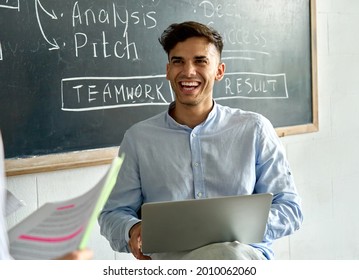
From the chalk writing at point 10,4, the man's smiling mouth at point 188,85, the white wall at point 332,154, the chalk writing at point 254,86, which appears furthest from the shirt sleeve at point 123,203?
the white wall at point 332,154

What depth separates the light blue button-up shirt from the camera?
2.35 meters

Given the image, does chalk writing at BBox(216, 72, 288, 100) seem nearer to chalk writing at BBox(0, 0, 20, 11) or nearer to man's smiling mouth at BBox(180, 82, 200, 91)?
man's smiling mouth at BBox(180, 82, 200, 91)

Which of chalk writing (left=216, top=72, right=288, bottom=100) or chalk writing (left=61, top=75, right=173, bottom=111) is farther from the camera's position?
chalk writing (left=216, top=72, right=288, bottom=100)

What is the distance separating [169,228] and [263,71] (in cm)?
150

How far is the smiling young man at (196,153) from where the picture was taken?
2.35 m

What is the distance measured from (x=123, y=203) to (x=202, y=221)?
1.41 ft

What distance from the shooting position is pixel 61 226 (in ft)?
4.05

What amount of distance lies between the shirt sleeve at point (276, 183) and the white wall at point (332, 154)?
1.07 meters

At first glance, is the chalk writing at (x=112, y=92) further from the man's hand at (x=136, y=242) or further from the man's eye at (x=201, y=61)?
the man's hand at (x=136, y=242)

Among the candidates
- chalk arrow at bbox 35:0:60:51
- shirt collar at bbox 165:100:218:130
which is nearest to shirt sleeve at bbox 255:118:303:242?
shirt collar at bbox 165:100:218:130

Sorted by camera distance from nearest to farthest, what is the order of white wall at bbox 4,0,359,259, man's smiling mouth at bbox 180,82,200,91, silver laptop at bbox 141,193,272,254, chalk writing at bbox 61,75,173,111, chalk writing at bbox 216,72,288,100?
silver laptop at bbox 141,193,272,254
man's smiling mouth at bbox 180,82,200,91
chalk writing at bbox 61,75,173,111
chalk writing at bbox 216,72,288,100
white wall at bbox 4,0,359,259

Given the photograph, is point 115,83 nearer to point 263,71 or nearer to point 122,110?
point 122,110

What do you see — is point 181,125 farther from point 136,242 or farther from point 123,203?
point 136,242
